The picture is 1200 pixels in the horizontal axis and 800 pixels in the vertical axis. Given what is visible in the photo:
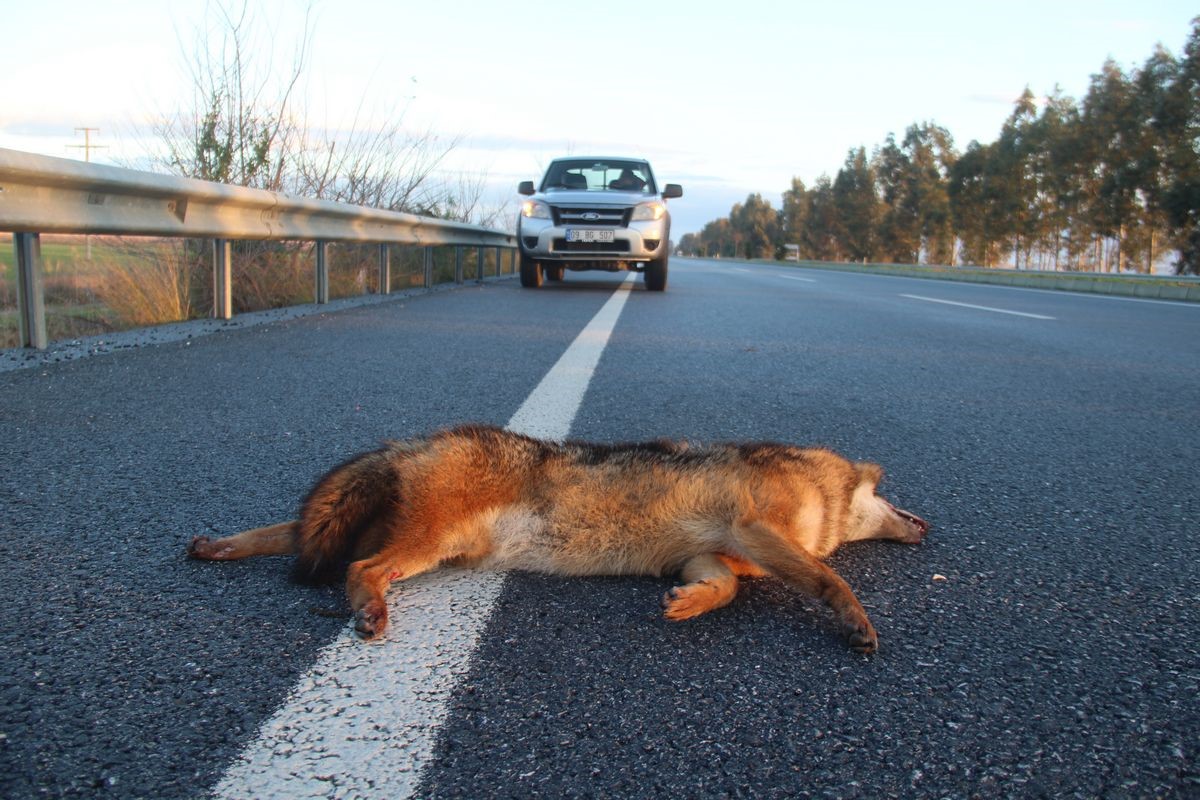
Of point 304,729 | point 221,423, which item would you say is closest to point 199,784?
point 304,729

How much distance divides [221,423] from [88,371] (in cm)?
152

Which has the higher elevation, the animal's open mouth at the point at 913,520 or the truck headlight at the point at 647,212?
the truck headlight at the point at 647,212

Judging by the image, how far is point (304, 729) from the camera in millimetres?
1622

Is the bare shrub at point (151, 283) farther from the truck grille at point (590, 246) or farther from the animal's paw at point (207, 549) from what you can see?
the animal's paw at point (207, 549)

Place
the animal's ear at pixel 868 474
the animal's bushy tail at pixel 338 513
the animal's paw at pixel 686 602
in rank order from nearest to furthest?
the animal's paw at pixel 686 602
the animal's bushy tail at pixel 338 513
the animal's ear at pixel 868 474

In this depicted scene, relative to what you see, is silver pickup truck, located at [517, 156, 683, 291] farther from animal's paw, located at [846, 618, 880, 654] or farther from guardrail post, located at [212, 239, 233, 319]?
animal's paw, located at [846, 618, 880, 654]

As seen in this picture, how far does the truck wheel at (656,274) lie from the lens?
1432 cm

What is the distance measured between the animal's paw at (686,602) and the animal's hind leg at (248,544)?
991mm

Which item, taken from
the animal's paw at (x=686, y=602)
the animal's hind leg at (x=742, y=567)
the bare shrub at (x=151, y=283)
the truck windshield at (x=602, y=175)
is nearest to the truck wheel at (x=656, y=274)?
the truck windshield at (x=602, y=175)

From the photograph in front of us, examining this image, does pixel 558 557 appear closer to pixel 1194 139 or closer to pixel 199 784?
pixel 199 784

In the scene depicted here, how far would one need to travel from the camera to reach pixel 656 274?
47.6 ft

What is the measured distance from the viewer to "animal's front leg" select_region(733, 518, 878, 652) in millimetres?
2121

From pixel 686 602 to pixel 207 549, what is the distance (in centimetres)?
123

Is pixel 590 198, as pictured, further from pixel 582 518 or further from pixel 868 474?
pixel 582 518
